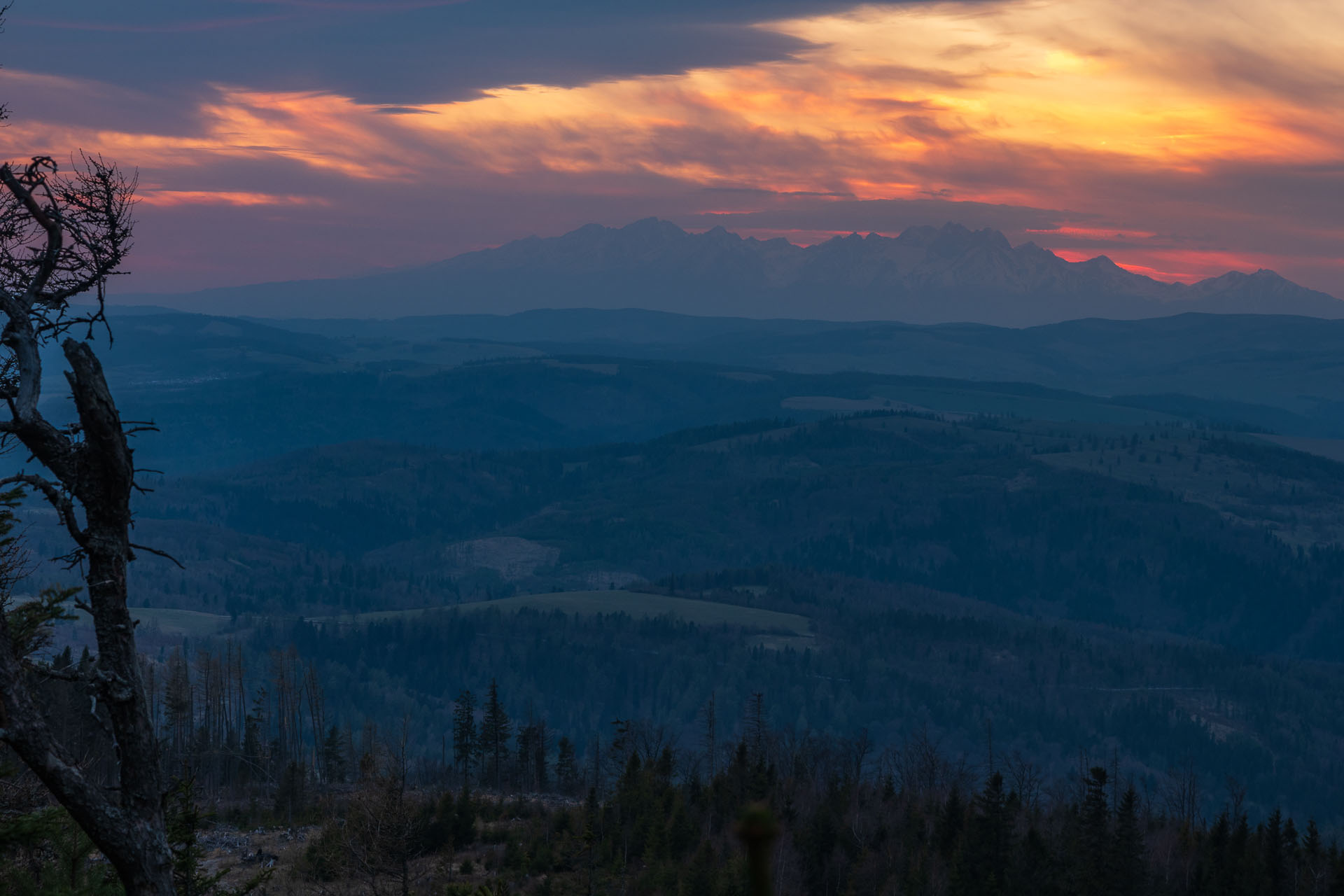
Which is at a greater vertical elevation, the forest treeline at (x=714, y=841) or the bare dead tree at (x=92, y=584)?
the bare dead tree at (x=92, y=584)

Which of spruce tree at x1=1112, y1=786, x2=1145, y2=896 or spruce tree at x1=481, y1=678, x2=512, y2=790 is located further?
spruce tree at x1=481, y1=678, x2=512, y2=790

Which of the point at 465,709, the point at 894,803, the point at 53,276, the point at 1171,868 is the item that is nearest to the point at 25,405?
the point at 53,276

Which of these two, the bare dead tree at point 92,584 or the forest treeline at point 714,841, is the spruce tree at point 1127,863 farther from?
the bare dead tree at point 92,584

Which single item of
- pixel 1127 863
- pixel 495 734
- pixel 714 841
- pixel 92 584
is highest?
pixel 92 584

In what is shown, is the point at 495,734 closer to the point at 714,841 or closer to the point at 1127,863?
the point at 714,841

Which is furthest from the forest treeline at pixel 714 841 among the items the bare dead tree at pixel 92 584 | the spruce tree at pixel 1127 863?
the bare dead tree at pixel 92 584

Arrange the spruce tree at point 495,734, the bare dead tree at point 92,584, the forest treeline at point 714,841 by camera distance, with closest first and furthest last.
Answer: the bare dead tree at point 92,584
the forest treeline at point 714,841
the spruce tree at point 495,734

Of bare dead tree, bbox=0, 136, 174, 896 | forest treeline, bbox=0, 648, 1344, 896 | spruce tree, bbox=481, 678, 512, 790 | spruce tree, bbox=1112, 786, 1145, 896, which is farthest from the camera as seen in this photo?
spruce tree, bbox=481, 678, 512, 790

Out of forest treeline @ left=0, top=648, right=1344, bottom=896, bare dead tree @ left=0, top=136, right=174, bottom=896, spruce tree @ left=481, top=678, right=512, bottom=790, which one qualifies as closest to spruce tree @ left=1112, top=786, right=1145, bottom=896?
forest treeline @ left=0, top=648, right=1344, bottom=896

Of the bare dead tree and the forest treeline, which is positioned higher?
the bare dead tree

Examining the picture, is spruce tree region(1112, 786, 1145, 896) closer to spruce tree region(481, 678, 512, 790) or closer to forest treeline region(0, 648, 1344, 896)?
forest treeline region(0, 648, 1344, 896)

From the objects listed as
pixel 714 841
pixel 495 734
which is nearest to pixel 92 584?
pixel 714 841

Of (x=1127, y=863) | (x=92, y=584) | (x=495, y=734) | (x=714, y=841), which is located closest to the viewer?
(x=92, y=584)

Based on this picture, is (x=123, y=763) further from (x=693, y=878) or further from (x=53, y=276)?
(x=693, y=878)
